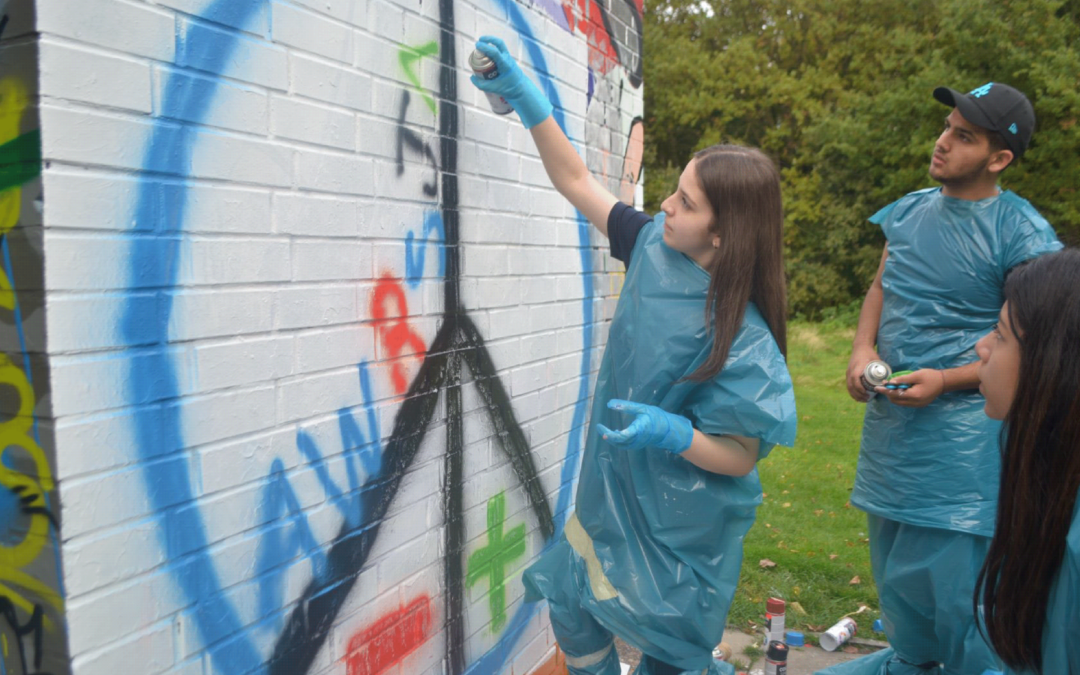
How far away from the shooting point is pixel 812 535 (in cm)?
505

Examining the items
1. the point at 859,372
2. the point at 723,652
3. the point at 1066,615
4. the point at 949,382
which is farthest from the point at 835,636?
the point at 1066,615

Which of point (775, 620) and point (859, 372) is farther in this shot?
point (775, 620)

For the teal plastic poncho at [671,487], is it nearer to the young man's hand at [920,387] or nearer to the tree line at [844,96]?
the young man's hand at [920,387]

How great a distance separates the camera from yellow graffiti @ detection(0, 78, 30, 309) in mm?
1320

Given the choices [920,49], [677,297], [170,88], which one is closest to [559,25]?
[677,297]

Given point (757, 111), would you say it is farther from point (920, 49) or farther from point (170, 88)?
point (170, 88)

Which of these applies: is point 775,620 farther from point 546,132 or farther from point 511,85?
point 511,85

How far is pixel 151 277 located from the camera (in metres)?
1.50

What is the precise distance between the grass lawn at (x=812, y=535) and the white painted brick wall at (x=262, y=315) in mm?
2010

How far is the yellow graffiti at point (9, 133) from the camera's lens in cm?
132

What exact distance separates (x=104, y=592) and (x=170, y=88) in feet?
2.95

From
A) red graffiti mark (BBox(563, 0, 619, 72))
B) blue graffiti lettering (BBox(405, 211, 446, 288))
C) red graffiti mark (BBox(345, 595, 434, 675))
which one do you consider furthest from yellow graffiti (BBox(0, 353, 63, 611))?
red graffiti mark (BBox(563, 0, 619, 72))

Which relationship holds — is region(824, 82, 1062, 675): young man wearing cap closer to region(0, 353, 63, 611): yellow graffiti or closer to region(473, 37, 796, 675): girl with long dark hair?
region(473, 37, 796, 675): girl with long dark hair

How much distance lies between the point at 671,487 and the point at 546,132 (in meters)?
1.03
